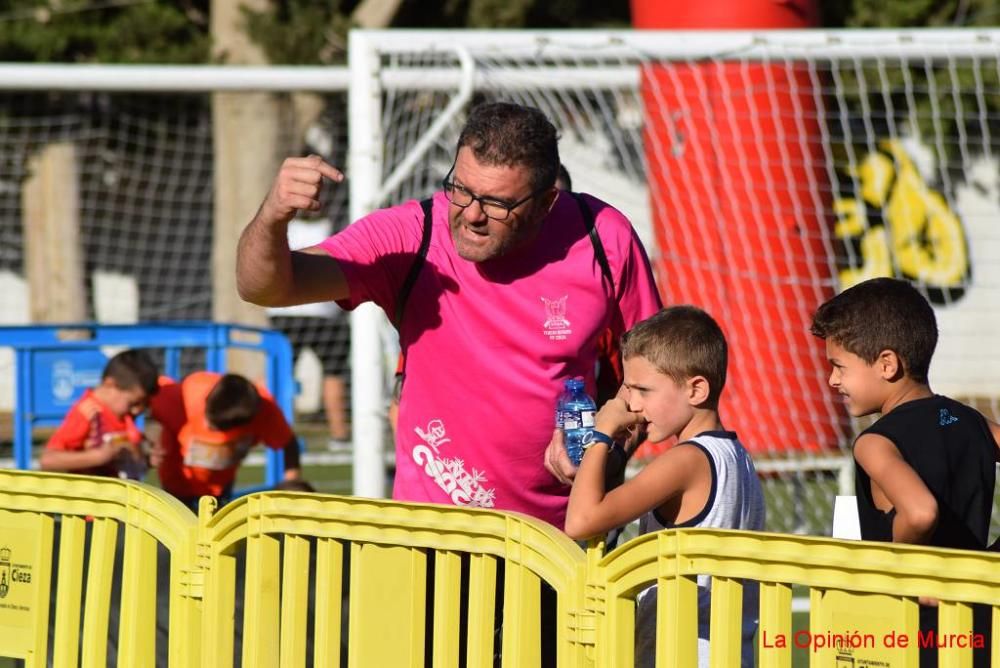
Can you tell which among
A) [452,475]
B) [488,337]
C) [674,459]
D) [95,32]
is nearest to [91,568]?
[452,475]

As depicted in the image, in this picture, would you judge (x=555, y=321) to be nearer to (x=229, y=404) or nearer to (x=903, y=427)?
(x=903, y=427)

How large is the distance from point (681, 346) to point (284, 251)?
962 mm

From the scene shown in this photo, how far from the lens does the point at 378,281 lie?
381cm

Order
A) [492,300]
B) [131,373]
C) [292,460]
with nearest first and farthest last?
[492,300] < [131,373] < [292,460]

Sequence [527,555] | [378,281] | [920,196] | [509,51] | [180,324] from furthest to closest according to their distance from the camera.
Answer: [920,196] < [180,324] < [509,51] < [378,281] < [527,555]

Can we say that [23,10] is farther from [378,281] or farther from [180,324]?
[378,281]

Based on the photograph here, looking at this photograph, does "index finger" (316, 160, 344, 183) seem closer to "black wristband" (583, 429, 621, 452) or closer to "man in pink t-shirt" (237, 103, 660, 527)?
"man in pink t-shirt" (237, 103, 660, 527)

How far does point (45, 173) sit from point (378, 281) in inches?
540

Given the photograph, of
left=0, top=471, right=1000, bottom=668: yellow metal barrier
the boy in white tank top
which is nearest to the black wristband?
the boy in white tank top

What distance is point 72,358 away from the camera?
9.81 meters

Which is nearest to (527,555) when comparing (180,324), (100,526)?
(100,526)

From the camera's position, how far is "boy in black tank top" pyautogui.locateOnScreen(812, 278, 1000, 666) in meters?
3.35

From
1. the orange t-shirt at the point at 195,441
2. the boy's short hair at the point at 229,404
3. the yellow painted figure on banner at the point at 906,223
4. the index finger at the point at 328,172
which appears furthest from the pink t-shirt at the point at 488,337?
the yellow painted figure on banner at the point at 906,223

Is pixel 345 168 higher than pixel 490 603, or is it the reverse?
pixel 345 168
